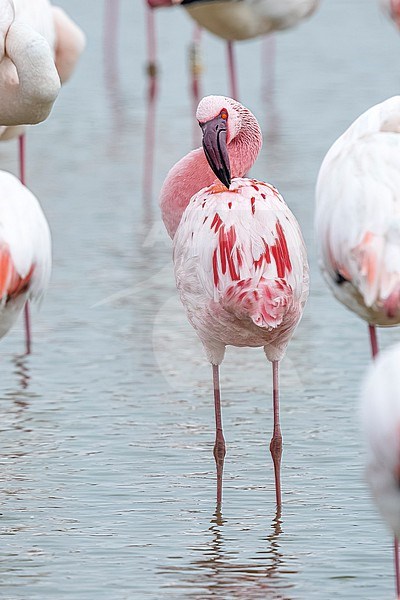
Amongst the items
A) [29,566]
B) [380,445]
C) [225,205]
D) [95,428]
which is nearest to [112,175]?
[95,428]

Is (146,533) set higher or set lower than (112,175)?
higher

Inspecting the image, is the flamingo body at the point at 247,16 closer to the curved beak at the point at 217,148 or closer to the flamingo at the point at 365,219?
the curved beak at the point at 217,148

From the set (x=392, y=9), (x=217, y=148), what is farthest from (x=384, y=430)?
(x=392, y=9)

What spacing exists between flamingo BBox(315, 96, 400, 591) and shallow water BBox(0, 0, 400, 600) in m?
0.46

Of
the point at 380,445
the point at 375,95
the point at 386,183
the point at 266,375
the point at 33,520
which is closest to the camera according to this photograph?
the point at 380,445

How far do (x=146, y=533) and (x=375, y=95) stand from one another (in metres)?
7.77

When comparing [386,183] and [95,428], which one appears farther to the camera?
[95,428]

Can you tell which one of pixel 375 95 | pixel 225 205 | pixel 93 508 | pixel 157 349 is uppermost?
pixel 225 205

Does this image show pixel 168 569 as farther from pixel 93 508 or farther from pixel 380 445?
pixel 380 445

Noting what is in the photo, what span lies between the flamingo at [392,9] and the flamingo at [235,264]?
2.48 meters

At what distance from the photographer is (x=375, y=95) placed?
11797 mm

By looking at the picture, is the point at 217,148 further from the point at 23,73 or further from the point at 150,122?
the point at 150,122

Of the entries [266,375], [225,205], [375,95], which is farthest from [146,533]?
[375,95]

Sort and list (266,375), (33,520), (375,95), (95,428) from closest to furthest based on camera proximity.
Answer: (33,520) → (95,428) → (266,375) → (375,95)
